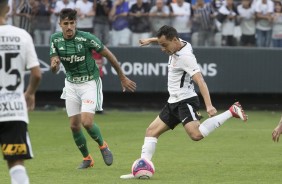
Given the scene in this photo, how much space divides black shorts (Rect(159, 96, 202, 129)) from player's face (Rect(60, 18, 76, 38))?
1.88 m

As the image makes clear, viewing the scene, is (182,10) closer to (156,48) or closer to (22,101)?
(156,48)

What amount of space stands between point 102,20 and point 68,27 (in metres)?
10.8

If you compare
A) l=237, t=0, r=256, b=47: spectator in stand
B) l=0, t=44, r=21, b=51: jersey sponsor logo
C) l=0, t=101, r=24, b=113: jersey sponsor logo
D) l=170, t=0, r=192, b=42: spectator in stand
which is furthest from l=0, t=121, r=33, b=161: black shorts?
l=237, t=0, r=256, b=47: spectator in stand

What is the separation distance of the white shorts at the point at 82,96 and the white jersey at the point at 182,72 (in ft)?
4.61

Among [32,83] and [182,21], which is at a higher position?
[32,83]

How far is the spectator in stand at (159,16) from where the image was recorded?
77.3ft

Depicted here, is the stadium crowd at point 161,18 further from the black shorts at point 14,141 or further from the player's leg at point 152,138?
the black shorts at point 14,141

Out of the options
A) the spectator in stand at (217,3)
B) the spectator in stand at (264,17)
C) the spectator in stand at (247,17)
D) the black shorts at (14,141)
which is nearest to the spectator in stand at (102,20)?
the spectator in stand at (217,3)

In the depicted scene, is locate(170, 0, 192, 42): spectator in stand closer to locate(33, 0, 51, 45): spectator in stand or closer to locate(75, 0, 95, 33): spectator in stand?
locate(75, 0, 95, 33): spectator in stand

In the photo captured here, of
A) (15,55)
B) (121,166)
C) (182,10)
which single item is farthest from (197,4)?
(15,55)

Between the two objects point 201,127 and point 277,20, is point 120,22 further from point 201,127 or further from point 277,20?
point 201,127

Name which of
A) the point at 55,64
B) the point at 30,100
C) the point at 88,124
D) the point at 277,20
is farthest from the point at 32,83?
the point at 277,20

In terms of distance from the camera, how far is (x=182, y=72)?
40.9 feet

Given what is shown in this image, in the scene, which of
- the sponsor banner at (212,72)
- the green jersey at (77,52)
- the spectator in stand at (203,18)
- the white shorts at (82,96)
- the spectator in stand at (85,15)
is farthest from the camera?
the sponsor banner at (212,72)
